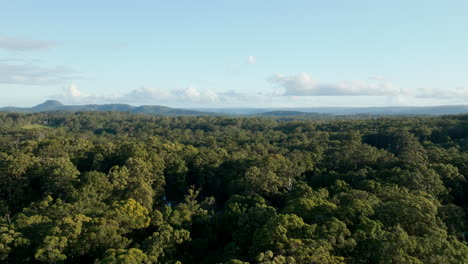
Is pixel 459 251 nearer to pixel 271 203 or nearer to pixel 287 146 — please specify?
pixel 271 203

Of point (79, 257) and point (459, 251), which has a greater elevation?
point (459, 251)

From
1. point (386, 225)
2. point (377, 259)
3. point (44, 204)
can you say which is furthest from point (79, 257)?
point (386, 225)

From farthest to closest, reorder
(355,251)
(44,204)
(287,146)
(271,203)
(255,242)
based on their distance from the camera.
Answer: (287,146) → (271,203) → (44,204) → (255,242) → (355,251)

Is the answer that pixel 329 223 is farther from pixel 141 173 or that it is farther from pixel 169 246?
pixel 141 173

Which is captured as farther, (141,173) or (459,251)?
(141,173)

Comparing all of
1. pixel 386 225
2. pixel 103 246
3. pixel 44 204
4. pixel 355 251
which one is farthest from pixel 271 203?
pixel 44 204

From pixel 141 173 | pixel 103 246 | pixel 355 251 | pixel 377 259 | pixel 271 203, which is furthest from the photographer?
pixel 141 173
